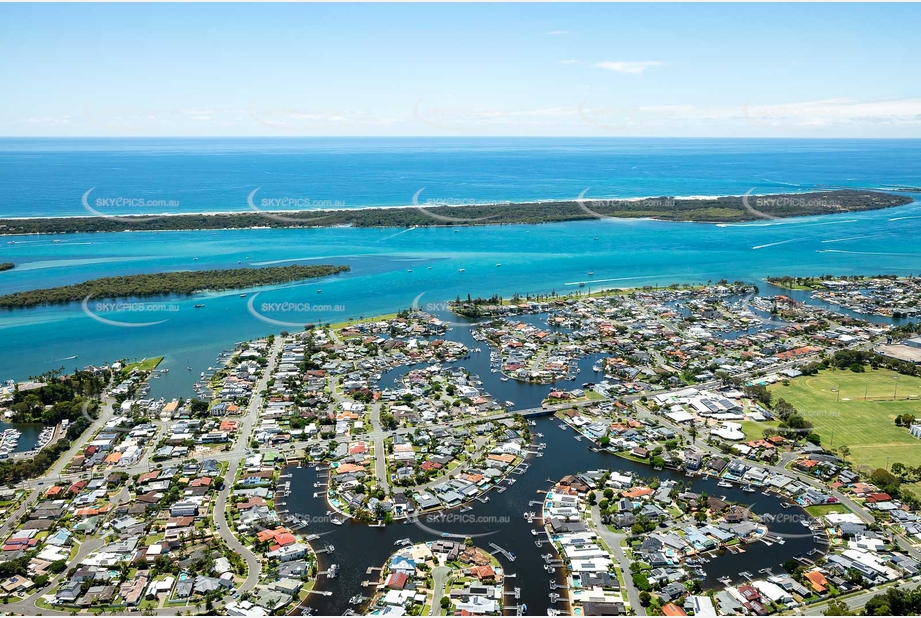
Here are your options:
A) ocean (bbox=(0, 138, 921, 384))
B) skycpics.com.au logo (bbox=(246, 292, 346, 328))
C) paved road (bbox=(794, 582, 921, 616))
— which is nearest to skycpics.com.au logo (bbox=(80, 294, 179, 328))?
ocean (bbox=(0, 138, 921, 384))

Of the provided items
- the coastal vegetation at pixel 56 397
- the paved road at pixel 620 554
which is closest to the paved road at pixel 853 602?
the paved road at pixel 620 554

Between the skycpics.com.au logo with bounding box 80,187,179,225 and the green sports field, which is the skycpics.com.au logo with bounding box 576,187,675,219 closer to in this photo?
the skycpics.com.au logo with bounding box 80,187,179,225

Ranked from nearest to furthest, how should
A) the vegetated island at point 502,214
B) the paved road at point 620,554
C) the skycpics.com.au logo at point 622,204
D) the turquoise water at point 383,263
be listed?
the paved road at point 620,554 < the turquoise water at point 383,263 < the vegetated island at point 502,214 < the skycpics.com.au logo at point 622,204

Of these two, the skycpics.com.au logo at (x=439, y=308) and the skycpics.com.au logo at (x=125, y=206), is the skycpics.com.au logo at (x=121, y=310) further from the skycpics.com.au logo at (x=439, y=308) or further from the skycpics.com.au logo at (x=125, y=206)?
the skycpics.com.au logo at (x=125, y=206)

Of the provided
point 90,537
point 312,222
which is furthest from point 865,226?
point 90,537

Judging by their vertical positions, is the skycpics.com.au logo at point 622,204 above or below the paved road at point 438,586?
above

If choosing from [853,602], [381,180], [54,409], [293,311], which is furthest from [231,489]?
[381,180]

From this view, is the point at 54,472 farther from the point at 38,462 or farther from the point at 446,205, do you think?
the point at 446,205
